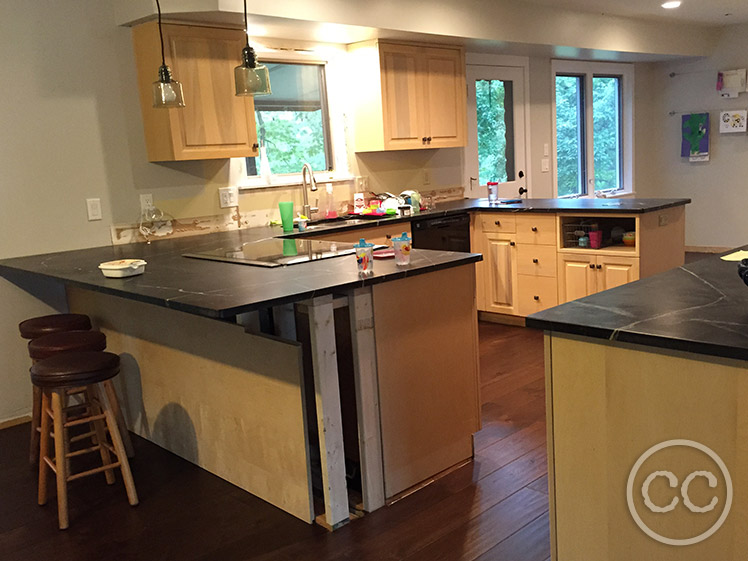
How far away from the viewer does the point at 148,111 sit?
4.00 meters

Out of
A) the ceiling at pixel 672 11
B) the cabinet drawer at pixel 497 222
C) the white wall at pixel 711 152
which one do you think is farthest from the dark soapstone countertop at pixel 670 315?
the white wall at pixel 711 152

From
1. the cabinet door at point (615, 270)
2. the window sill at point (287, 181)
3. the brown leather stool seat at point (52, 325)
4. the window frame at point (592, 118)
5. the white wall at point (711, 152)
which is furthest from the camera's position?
the white wall at point (711, 152)

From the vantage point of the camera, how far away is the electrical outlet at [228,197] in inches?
176

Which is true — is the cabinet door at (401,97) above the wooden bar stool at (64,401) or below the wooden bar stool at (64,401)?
above

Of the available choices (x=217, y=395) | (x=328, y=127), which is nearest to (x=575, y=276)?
(x=328, y=127)

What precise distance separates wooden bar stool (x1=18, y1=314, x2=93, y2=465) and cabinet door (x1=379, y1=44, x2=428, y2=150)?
2.58 metres

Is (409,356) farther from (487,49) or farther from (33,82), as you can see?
(487,49)

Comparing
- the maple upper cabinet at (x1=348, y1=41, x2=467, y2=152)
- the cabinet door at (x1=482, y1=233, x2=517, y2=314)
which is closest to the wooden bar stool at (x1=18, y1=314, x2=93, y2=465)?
the maple upper cabinet at (x1=348, y1=41, x2=467, y2=152)

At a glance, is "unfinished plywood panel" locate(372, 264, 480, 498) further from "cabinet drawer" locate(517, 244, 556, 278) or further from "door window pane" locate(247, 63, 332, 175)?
"door window pane" locate(247, 63, 332, 175)

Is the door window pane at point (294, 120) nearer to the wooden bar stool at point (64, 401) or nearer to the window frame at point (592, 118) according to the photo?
the wooden bar stool at point (64, 401)

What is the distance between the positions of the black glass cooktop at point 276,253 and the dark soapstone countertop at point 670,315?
1.40 metres

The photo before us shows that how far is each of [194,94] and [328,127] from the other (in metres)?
1.37

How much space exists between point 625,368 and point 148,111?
10.7 ft

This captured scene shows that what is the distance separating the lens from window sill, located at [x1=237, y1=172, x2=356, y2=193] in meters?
4.64
